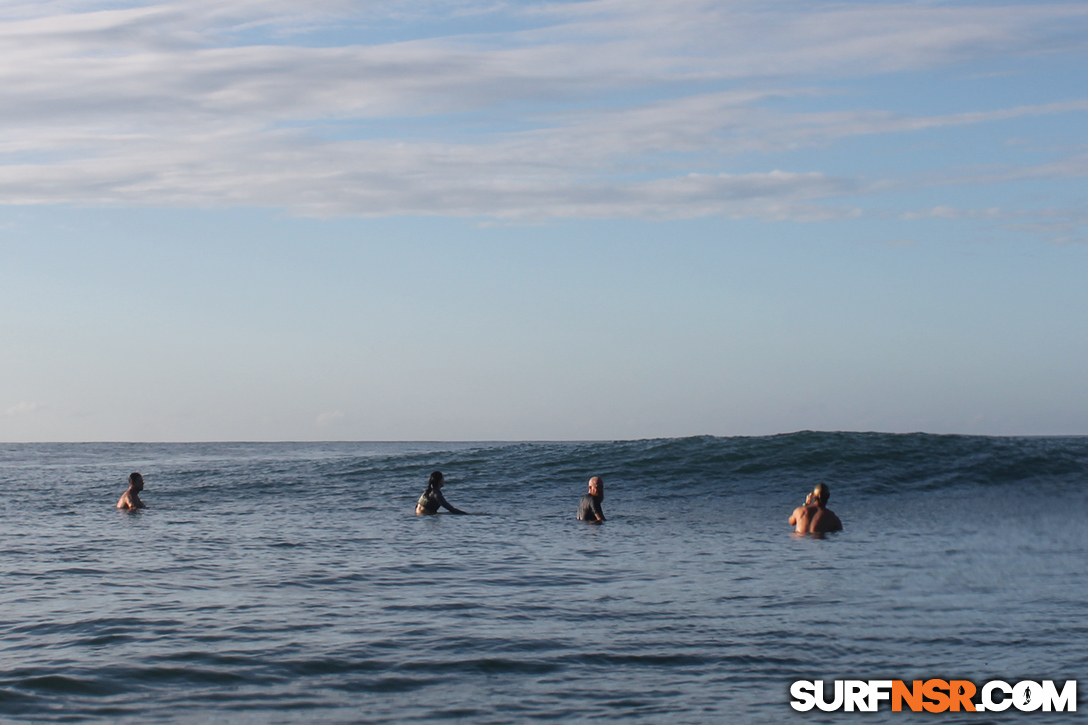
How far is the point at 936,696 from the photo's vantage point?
22.6 feet

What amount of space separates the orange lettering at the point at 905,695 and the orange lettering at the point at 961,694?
0.22m

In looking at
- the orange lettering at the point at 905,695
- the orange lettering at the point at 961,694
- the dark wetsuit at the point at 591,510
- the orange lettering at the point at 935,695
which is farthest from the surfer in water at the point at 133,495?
the orange lettering at the point at 961,694

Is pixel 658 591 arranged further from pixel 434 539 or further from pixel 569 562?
pixel 434 539

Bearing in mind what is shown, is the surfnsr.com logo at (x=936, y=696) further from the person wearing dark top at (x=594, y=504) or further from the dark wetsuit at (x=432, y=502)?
the dark wetsuit at (x=432, y=502)

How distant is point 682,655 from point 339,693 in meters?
2.80

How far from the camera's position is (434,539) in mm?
16453

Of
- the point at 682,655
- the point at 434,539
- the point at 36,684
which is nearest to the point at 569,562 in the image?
the point at 434,539

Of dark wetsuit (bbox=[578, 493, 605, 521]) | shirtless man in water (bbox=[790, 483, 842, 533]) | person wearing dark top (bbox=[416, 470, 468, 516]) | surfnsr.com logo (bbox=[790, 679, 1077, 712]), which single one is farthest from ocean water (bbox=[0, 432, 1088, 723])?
person wearing dark top (bbox=[416, 470, 468, 516])

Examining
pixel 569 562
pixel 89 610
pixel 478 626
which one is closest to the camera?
pixel 478 626

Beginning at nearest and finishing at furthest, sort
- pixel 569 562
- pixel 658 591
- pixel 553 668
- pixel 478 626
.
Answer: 1. pixel 553 668
2. pixel 478 626
3. pixel 658 591
4. pixel 569 562

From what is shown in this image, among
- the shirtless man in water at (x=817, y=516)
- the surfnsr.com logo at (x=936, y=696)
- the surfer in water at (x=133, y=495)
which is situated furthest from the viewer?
the surfer in water at (x=133, y=495)

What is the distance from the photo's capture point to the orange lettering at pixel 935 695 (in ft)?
21.8

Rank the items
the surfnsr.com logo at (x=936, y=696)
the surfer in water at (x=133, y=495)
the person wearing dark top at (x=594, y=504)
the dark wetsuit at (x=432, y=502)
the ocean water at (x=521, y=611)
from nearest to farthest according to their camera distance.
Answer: the surfnsr.com logo at (x=936, y=696) → the ocean water at (x=521, y=611) → the person wearing dark top at (x=594, y=504) → the dark wetsuit at (x=432, y=502) → the surfer in water at (x=133, y=495)

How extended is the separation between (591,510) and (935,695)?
12.5 metres
